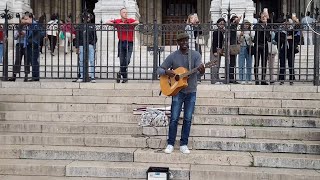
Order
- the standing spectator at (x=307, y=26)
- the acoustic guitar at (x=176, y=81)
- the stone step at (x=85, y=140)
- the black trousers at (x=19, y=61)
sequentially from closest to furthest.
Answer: the acoustic guitar at (x=176, y=81) → the stone step at (x=85, y=140) → the standing spectator at (x=307, y=26) → the black trousers at (x=19, y=61)

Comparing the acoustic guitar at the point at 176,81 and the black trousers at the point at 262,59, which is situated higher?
the black trousers at the point at 262,59

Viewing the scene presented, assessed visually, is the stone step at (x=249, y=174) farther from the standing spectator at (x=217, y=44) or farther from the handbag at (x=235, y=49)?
the handbag at (x=235, y=49)

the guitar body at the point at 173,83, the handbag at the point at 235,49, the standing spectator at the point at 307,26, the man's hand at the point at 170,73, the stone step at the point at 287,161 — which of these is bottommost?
the stone step at the point at 287,161

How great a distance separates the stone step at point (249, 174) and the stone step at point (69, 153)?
1138 mm

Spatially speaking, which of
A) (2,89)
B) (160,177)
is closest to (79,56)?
(2,89)

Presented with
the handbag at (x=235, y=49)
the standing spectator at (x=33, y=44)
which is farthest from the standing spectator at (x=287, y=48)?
the standing spectator at (x=33, y=44)

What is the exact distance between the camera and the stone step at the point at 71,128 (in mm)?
7430

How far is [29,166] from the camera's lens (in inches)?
253

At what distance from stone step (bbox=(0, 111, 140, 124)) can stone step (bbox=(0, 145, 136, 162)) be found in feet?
3.69

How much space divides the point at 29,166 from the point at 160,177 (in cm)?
200

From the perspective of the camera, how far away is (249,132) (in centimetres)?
718

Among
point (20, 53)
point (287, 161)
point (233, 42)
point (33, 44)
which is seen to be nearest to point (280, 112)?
point (287, 161)

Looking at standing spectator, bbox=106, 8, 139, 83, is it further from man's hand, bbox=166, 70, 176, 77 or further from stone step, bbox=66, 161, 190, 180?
stone step, bbox=66, 161, 190, 180

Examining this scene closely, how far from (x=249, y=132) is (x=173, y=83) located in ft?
Result: 5.32
